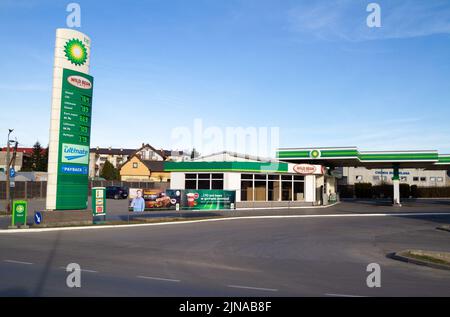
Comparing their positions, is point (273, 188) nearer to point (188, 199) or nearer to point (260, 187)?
point (260, 187)

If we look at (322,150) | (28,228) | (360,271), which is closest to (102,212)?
(28,228)

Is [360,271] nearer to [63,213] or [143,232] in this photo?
[143,232]

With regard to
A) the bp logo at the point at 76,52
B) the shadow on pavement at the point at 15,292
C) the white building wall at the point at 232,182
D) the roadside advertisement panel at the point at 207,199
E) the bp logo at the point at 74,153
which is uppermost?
the bp logo at the point at 76,52

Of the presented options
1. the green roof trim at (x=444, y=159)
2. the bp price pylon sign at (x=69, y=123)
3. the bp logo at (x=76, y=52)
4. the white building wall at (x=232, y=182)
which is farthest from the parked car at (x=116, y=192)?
the green roof trim at (x=444, y=159)

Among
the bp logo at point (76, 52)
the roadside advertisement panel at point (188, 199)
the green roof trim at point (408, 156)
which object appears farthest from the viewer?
the green roof trim at point (408, 156)

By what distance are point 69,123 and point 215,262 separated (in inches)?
525

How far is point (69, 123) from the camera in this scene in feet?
75.1

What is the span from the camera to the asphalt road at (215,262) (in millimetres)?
9328

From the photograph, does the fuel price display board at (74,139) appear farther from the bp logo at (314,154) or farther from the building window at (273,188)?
the bp logo at (314,154)

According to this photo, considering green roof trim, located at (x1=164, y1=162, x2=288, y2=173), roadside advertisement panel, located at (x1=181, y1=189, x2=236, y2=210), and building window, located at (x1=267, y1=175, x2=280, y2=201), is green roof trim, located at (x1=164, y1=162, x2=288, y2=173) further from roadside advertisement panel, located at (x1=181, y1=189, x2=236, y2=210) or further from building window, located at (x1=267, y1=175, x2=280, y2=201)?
roadside advertisement panel, located at (x1=181, y1=189, x2=236, y2=210)

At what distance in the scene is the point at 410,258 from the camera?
13.6 meters

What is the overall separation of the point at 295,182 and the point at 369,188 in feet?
116

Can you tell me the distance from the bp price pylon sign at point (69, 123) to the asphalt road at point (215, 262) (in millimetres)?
2972

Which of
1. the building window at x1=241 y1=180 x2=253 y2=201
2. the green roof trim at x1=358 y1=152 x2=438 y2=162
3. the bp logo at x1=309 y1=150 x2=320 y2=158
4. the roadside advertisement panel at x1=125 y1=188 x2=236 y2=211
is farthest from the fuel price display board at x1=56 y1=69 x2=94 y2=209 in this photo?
the green roof trim at x1=358 y1=152 x2=438 y2=162
